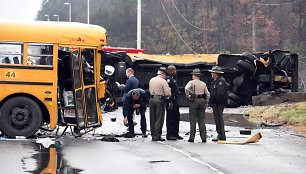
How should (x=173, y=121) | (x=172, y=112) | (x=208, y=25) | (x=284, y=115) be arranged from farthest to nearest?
(x=208, y=25) → (x=284, y=115) → (x=172, y=112) → (x=173, y=121)

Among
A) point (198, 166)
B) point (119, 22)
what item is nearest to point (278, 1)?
point (119, 22)

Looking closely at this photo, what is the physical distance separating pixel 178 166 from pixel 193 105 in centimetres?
511

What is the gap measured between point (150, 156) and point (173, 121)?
3805mm

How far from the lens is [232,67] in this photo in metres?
35.8

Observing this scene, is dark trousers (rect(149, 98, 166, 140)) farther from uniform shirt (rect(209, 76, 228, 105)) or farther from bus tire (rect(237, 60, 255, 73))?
bus tire (rect(237, 60, 255, 73))

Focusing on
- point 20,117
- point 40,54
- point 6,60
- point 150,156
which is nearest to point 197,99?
point 150,156

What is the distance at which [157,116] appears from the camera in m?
19.3

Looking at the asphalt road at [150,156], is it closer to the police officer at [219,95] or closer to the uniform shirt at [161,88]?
the police officer at [219,95]

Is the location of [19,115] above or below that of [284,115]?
above

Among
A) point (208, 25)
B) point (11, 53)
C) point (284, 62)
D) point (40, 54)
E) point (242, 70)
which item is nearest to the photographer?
point (11, 53)

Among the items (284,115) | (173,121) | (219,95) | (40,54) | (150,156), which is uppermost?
(40,54)

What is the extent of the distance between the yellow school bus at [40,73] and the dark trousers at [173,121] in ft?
6.64

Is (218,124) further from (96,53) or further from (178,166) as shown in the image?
(178,166)

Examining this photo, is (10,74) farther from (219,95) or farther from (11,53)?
(219,95)
